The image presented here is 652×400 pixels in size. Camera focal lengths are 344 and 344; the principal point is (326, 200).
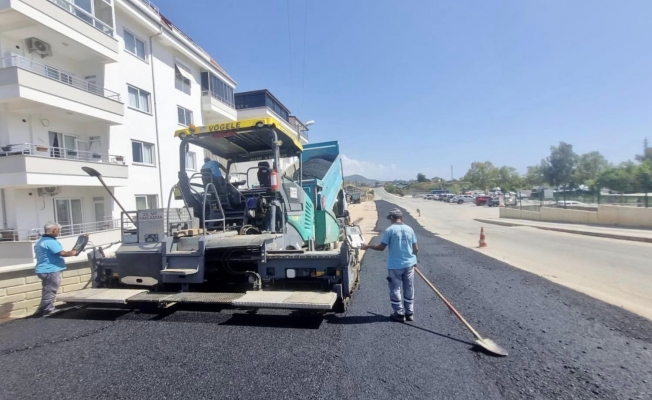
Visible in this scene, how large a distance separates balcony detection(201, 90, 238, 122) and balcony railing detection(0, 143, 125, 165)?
29.7 feet

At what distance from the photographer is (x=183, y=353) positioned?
12.2 ft

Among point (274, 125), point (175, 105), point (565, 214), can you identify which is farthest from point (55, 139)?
point (565, 214)

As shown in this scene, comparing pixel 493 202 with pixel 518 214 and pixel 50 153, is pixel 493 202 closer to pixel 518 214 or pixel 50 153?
pixel 518 214

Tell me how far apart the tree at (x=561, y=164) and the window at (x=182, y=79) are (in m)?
57.1

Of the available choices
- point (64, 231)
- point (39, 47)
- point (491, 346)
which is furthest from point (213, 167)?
point (39, 47)

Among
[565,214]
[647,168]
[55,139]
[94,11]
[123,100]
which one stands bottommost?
[565,214]

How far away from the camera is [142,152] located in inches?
706

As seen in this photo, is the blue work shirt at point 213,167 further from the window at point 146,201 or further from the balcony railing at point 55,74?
the window at point 146,201

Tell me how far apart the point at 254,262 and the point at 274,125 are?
2097 mm

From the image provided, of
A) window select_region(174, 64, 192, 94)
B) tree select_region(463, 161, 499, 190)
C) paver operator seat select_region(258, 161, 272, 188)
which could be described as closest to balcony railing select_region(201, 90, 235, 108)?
window select_region(174, 64, 192, 94)

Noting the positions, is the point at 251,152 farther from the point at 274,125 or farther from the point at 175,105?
the point at 175,105

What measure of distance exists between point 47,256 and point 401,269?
203 inches

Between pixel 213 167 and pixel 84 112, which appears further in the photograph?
pixel 84 112

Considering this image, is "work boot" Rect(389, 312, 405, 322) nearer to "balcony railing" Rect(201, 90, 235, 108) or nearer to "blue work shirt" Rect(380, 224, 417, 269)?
"blue work shirt" Rect(380, 224, 417, 269)
